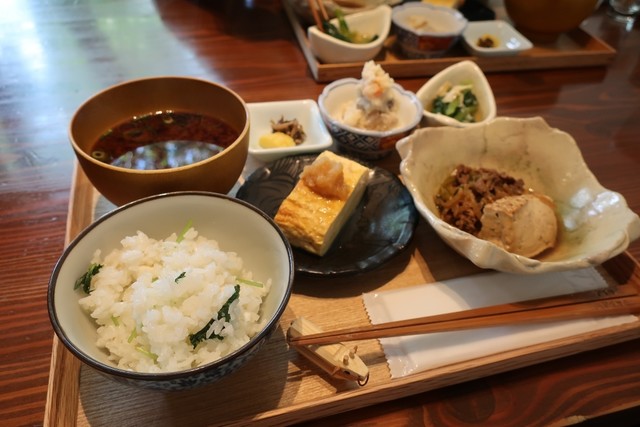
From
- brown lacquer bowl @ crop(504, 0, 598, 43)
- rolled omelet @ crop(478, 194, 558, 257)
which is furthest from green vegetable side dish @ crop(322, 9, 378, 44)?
rolled omelet @ crop(478, 194, 558, 257)

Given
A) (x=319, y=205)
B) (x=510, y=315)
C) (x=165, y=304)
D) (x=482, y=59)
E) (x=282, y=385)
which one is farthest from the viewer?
(x=482, y=59)

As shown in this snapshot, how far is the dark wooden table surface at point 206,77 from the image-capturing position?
1.16 m

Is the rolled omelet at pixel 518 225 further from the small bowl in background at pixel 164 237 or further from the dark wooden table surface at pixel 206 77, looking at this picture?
the small bowl in background at pixel 164 237

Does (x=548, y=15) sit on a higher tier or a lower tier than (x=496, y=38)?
higher

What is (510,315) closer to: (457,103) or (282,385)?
(282,385)

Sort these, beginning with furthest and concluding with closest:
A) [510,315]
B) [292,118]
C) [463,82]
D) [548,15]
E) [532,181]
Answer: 1. [548,15]
2. [463,82]
3. [292,118]
4. [532,181]
5. [510,315]

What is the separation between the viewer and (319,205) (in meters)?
1.43

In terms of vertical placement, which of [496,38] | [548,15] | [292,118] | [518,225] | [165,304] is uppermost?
[548,15]

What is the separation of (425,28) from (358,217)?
5.28ft

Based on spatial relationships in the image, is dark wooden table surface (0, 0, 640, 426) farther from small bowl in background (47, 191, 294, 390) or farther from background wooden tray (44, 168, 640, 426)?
small bowl in background (47, 191, 294, 390)

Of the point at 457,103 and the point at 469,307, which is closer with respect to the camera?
the point at 469,307

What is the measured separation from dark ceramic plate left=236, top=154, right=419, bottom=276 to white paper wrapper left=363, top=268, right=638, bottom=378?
132 millimetres

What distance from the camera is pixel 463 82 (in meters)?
2.19

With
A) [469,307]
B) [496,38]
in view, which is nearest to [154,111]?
[469,307]
